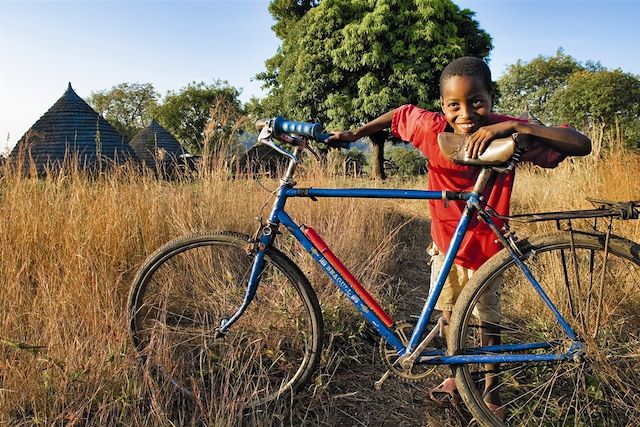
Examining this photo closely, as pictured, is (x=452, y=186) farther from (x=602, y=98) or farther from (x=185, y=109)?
(x=185, y=109)

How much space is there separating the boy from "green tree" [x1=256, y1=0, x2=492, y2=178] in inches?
610

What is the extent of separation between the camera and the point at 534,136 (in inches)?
61.5

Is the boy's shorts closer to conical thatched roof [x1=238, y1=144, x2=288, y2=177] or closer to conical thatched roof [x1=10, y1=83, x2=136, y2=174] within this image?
conical thatched roof [x1=238, y1=144, x2=288, y2=177]

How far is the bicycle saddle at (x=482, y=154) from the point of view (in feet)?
4.90

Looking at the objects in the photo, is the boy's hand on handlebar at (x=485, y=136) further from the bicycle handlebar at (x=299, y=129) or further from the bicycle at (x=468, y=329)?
the bicycle handlebar at (x=299, y=129)

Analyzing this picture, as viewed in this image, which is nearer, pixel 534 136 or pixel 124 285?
pixel 534 136

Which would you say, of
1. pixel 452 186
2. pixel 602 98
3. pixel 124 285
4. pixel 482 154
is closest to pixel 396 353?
pixel 452 186

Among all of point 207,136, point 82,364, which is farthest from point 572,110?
point 82,364

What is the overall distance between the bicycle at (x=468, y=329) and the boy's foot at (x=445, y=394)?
0.72ft

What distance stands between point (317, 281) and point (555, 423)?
1.61 m

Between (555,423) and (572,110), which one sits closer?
(555,423)

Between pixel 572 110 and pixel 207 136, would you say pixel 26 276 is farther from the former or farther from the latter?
pixel 572 110

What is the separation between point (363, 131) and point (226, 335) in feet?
3.94

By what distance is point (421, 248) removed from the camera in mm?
5309
